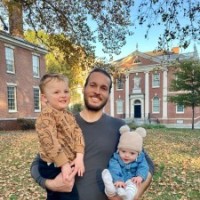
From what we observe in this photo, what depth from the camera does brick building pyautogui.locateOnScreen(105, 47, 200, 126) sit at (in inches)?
1845

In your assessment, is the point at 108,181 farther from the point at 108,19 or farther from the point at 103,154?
the point at 108,19

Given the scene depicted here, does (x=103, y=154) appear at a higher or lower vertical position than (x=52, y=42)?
lower

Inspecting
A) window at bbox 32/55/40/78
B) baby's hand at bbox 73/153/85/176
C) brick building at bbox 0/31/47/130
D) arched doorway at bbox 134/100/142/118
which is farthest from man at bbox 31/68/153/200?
arched doorway at bbox 134/100/142/118

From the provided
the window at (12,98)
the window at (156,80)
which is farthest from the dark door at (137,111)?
the window at (12,98)

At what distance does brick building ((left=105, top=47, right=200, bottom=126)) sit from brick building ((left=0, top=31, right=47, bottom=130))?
1709 cm

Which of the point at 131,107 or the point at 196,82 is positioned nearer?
the point at 196,82

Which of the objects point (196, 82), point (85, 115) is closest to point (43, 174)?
point (85, 115)

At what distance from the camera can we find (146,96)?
163 feet

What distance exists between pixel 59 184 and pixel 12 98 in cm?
2937

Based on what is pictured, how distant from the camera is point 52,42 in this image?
15.0 m

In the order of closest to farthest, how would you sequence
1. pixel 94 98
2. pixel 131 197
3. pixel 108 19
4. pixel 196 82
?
pixel 131 197, pixel 94 98, pixel 108 19, pixel 196 82

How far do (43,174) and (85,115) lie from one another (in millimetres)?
724

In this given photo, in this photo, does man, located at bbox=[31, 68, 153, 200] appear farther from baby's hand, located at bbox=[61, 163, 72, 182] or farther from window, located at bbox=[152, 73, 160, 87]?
window, located at bbox=[152, 73, 160, 87]

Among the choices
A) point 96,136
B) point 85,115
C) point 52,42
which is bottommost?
point 96,136
